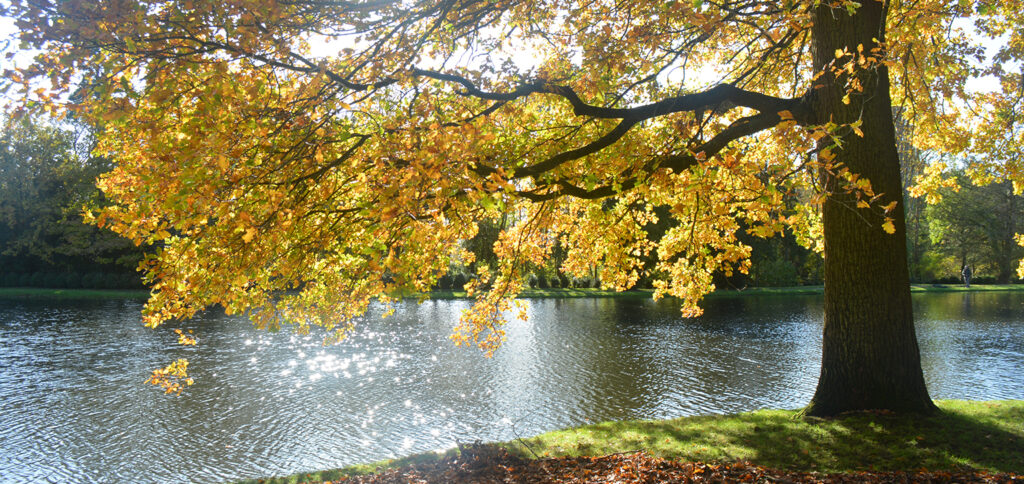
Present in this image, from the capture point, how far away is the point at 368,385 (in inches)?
567

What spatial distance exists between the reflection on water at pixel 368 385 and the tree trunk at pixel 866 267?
4.75 m

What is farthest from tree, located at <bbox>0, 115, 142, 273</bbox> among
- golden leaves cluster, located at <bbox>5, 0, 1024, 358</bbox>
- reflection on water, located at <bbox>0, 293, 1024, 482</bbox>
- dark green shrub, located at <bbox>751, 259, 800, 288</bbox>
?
dark green shrub, located at <bbox>751, 259, 800, 288</bbox>

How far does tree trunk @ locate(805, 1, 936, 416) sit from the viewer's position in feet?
23.5

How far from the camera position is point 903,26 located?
8.55m

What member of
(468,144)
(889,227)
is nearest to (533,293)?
(889,227)

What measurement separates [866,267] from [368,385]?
11426mm

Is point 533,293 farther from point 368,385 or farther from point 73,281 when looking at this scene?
point 73,281

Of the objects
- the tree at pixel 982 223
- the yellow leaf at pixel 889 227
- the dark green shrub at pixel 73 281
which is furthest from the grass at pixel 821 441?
the tree at pixel 982 223

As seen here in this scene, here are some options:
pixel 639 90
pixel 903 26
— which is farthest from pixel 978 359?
pixel 639 90

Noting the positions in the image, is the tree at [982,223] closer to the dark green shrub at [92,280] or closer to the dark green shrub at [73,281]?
the dark green shrub at [92,280]

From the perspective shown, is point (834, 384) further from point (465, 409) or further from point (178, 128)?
point (178, 128)

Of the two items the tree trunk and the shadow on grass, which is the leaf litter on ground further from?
the tree trunk

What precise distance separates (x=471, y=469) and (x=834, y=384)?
492 centimetres

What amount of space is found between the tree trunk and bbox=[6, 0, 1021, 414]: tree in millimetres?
27
